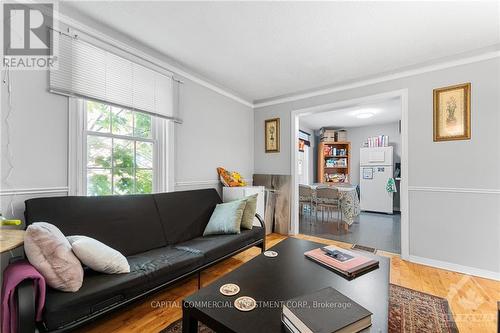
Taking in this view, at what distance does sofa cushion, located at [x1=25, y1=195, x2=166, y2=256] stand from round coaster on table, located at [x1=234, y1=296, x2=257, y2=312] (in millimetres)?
1288

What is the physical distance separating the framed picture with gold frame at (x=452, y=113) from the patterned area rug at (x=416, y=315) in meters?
1.78

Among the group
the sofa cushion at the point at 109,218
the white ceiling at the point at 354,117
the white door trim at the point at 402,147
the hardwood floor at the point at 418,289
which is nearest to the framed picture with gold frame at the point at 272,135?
the white door trim at the point at 402,147

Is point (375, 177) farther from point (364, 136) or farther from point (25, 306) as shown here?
point (25, 306)

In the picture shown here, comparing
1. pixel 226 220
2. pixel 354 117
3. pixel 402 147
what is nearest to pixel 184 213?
pixel 226 220

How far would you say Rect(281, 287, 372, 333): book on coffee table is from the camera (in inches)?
32.4

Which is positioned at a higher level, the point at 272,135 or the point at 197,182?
the point at 272,135

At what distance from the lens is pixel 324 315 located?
88cm

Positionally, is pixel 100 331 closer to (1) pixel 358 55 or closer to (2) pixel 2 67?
(2) pixel 2 67

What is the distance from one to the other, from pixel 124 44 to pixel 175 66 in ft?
2.02

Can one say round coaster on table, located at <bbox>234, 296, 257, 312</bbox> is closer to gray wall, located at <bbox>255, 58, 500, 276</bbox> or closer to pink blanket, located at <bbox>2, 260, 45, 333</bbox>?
pink blanket, located at <bbox>2, 260, 45, 333</bbox>

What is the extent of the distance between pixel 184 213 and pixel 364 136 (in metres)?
5.91

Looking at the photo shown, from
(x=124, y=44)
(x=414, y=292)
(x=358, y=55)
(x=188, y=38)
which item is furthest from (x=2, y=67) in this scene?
(x=414, y=292)

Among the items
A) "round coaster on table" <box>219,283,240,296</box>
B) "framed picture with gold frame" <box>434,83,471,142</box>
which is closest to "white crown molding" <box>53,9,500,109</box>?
"framed picture with gold frame" <box>434,83,471,142</box>
